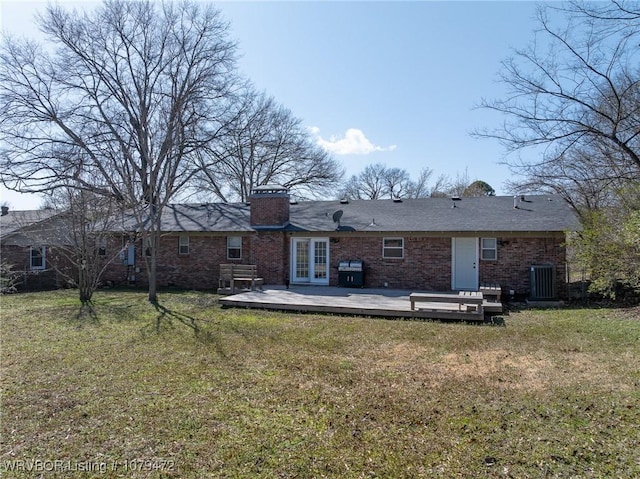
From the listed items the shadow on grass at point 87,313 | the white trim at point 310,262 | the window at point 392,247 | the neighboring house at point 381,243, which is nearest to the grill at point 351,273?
the neighboring house at point 381,243

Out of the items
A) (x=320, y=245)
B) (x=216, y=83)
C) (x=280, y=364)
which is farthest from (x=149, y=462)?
(x=216, y=83)

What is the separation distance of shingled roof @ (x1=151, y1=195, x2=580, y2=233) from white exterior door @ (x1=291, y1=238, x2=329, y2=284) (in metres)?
0.64

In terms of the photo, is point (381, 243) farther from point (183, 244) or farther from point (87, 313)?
→ point (87, 313)

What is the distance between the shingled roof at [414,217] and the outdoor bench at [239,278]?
216cm

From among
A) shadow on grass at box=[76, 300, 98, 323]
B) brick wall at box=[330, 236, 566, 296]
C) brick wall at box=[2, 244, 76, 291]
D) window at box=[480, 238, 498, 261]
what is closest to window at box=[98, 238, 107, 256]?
brick wall at box=[2, 244, 76, 291]

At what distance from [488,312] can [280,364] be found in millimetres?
6553

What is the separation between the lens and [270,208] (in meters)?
16.1

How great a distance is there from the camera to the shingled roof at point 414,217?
44.3ft

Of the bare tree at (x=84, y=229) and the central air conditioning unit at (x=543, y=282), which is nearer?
the central air conditioning unit at (x=543, y=282)

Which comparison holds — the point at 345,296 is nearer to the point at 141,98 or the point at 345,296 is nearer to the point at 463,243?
the point at 463,243

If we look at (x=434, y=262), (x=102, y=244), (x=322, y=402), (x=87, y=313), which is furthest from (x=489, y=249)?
(x=102, y=244)

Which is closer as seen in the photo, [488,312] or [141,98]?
[488,312]

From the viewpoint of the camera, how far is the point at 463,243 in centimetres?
1385

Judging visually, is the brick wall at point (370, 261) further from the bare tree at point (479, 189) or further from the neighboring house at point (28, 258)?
the bare tree at point (479, 189)
